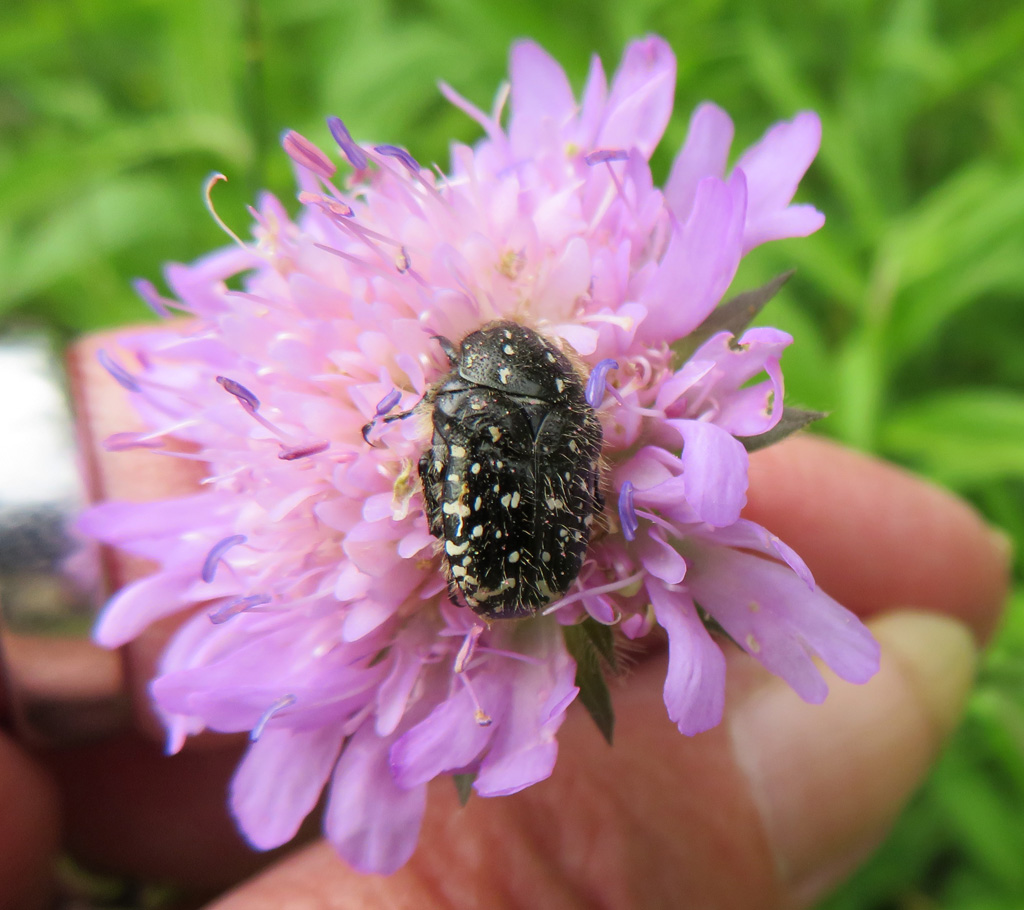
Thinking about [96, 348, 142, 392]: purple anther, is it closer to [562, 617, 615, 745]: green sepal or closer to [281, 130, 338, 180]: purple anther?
[281, 130, 338, 180]: purple anther

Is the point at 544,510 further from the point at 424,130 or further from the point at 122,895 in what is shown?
the point at 122,895

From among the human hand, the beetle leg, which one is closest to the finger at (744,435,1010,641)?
the human hand

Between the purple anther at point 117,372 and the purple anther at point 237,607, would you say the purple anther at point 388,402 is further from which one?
the purple anther at point 117,372

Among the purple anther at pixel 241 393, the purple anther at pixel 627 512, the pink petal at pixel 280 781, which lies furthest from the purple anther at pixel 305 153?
the pink petal at pixel 280 781

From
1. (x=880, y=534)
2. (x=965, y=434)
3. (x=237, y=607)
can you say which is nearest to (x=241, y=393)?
(x=237, y=607)

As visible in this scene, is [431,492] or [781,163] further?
[781,163]

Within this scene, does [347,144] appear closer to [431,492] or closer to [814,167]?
[431,492]

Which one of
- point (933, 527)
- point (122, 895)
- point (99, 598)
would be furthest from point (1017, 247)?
point (122, 895)
